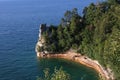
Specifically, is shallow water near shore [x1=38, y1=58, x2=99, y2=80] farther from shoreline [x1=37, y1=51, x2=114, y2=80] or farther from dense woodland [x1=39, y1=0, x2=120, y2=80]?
dense woodland [x1=39, y1=0, x2=120, y2=80]

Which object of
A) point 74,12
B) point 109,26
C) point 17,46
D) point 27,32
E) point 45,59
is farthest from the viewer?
point 27,32

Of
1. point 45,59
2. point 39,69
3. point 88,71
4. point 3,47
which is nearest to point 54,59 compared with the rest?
point 45,59

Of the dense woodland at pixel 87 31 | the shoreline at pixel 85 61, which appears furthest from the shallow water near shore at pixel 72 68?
the dense woodland at pixel 87 31

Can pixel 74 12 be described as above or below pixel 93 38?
above

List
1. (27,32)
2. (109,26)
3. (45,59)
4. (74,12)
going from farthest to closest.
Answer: (27,32) → (74,12) → (45,59) → (109,26)

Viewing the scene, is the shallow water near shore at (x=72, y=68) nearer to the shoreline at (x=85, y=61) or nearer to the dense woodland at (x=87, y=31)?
the shoreline at (x=85, y=61)

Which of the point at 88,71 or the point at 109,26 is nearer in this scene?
the point at 88,71

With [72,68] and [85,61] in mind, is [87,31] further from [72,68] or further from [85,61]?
[72,68]

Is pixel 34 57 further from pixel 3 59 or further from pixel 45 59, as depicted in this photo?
pixel 3 59
